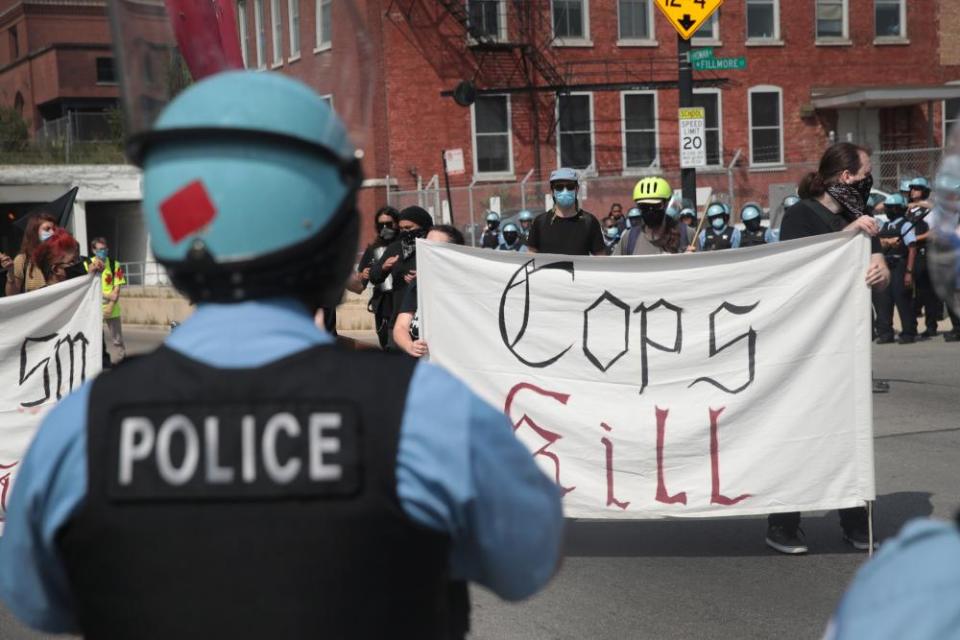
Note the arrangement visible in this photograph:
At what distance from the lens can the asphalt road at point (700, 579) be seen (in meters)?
5.49

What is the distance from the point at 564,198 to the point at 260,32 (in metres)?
5.59

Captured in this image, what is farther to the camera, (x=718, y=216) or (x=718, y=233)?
(x=718, y=216)

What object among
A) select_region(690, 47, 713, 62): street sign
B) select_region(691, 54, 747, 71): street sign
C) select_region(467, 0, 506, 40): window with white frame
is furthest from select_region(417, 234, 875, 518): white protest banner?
select_region(467, 0, 506, 40): window with white frame

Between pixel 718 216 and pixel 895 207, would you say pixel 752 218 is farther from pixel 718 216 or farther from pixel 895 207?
pixel 895 207

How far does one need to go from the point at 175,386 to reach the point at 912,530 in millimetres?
984

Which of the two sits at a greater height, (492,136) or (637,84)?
(637,84)

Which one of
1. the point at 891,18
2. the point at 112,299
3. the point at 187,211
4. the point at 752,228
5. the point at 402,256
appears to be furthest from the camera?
the point at 891,18

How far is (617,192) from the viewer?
30234 millimetres

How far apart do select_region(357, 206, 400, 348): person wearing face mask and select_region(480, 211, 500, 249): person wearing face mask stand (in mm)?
14762

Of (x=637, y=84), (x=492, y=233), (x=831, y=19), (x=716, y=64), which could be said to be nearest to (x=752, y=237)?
(x=716, y=64)

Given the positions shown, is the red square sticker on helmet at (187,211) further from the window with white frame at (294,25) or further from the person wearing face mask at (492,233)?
the person wearing face mask at (492,233)

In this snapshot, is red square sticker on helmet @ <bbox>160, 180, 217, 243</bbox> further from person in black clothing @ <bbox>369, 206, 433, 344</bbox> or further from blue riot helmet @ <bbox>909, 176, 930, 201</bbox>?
blue riot helmet @ <bbox>909, 176, 930, 201</bbox>

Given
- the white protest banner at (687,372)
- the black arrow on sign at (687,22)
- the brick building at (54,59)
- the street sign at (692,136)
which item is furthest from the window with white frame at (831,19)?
the brick building at (54,59)

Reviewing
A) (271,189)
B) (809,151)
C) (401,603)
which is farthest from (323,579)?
(809,151)
